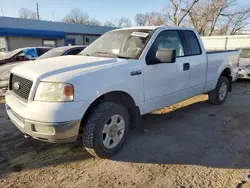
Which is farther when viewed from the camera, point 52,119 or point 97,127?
point 97,127

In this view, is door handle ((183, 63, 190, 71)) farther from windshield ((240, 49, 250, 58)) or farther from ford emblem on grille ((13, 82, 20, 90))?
windshield ((240, 49, 250, 58))

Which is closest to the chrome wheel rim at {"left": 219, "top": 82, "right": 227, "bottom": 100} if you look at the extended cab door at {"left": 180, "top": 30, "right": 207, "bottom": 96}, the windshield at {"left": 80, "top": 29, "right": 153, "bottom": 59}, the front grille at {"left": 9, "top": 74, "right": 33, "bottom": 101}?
the extended cab door at {"left": 180, "top": 30, "right": 207, "bottom": 96}

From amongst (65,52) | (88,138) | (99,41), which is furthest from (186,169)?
(65,52)

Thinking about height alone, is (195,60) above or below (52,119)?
above

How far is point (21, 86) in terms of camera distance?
9.84 ft

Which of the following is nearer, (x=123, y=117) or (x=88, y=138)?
(x=88, y=138)

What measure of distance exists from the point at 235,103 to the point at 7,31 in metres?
19.6

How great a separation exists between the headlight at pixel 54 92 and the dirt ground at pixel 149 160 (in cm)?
105

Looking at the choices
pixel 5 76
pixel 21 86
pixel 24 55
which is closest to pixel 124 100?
pixel 21 86

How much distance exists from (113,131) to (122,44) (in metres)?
1.57

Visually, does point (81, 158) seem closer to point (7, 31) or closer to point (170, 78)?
point (170, 78)

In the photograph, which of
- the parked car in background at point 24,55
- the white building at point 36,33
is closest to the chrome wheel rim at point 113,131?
the parked car in background at point 24,55

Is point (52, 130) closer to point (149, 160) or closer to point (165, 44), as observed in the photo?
point (149, 160)

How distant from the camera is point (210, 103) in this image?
600cm
